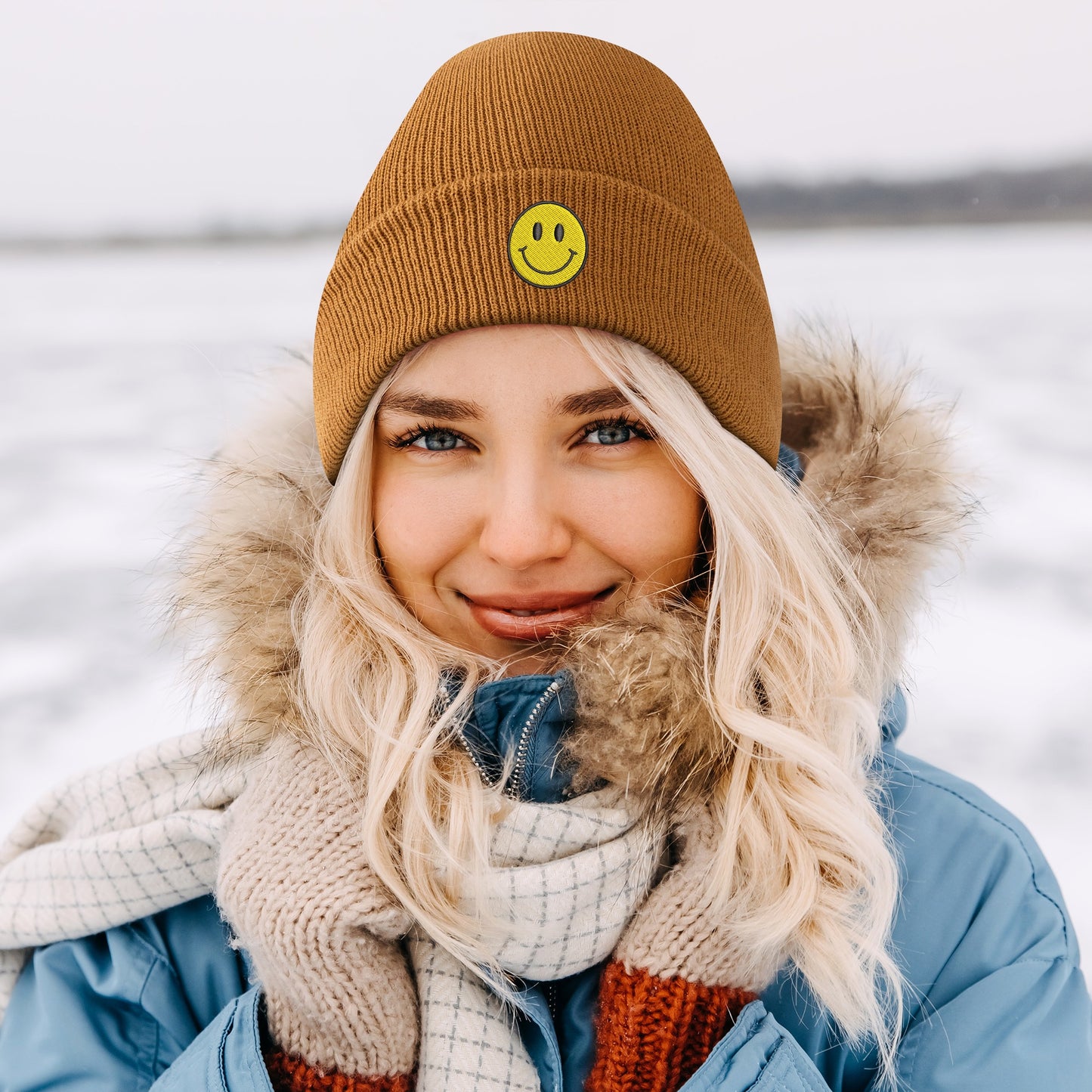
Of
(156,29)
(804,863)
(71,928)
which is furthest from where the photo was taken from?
(156,29)

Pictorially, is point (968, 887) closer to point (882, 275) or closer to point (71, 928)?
point (71, 928)

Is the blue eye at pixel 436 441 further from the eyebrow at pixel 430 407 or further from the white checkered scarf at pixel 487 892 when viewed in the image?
the white checkered scarf at pixel 487 892

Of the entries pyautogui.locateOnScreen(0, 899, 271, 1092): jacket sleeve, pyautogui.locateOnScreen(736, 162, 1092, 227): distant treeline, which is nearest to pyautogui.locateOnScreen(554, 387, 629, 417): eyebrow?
pyautogui.locateOnScreen(0, 899, 271, 1092): jacket sleeve

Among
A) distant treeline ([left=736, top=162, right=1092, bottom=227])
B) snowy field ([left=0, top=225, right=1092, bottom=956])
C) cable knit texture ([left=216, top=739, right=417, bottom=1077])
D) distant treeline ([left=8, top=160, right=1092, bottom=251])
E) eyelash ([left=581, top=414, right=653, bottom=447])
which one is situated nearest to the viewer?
cable knit texture ([left=216, top=739, right=417, bottom=1077])

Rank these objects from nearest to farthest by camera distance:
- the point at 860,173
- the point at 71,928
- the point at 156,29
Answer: the point at 71,928 → the point at 860,173 → the point at 156,29

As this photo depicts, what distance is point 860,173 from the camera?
3.60 metres

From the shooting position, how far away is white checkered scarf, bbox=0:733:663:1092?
0.89 metres

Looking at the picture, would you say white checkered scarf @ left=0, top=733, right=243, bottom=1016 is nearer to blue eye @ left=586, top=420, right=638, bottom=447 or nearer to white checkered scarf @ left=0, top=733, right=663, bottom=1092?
white checkered scarf @ left=0, top=733, right=663, bottom=1092

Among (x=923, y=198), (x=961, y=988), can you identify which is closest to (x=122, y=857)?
(x=961, y=988)

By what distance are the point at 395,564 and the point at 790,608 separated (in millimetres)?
443

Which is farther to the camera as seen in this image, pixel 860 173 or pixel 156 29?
pixel 156 29

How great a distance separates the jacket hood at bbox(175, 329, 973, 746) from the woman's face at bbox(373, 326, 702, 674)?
0.50 ft

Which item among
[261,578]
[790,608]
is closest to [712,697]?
[790,608]

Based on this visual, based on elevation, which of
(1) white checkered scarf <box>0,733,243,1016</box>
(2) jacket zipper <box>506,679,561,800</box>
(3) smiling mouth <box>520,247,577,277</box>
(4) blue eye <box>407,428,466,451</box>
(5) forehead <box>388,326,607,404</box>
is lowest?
(1) white checkered scarf <box>0,733,243,1016</box>
